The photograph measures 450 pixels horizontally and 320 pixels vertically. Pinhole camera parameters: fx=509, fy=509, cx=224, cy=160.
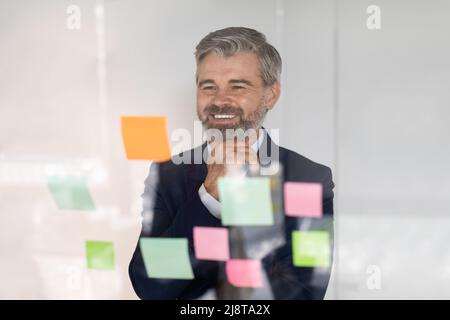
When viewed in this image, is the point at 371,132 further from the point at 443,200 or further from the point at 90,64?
the point at 90,64

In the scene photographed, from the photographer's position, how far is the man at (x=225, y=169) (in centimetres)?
177

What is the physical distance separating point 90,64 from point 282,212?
2.94 feet

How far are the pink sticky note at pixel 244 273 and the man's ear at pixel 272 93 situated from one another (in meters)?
0.57

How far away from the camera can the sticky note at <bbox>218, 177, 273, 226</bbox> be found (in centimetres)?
182

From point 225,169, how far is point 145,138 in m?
0.32

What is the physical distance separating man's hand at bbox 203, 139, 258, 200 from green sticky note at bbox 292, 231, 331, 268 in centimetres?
31

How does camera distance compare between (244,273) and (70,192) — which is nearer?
(244,273)

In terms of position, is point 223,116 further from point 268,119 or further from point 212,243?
point 212,243

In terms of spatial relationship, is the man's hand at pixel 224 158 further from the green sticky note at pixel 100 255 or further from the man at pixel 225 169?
the green sticky note at pixel 100 255

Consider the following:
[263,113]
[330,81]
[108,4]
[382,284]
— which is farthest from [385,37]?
[108,4]

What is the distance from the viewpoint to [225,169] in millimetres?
1825

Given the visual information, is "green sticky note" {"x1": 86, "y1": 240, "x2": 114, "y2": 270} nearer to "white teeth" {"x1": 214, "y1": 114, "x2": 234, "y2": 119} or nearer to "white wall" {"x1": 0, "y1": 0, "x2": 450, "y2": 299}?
"white wall" {"x1": 0, "y1": 0, "x2": 450, "y2": 299}

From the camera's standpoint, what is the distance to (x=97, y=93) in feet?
6.24

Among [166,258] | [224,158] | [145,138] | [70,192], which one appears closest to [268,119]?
[224,158]
